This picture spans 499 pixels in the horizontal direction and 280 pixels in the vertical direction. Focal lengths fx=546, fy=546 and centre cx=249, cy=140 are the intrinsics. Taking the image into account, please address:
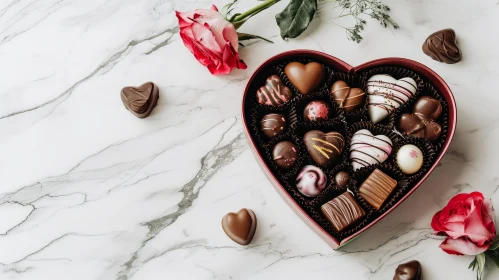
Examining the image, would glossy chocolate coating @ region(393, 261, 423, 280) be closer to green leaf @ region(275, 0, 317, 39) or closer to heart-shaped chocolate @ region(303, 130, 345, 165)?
heart-shaped chocolate @ region(303, 130, 345, 165)

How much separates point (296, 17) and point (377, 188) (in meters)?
0.58

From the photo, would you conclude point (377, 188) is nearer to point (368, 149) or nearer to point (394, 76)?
point (368, 149)

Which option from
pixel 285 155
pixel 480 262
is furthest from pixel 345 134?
pixel 480 262

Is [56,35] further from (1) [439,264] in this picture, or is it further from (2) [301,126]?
(1) [439,264]

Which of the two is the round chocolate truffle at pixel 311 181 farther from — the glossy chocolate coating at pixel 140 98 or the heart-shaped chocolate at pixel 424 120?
the glossy chocolate coating at pixel 140 98

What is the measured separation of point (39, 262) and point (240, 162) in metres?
0.65

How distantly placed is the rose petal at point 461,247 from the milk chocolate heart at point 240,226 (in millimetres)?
530

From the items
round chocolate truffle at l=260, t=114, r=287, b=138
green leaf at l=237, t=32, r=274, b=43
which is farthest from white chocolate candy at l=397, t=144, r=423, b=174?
green leaf at l=237, t=32, r=274, b=43

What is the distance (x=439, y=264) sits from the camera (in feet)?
5.04

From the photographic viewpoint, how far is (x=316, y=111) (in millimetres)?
1519

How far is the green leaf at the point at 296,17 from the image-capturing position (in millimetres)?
1660

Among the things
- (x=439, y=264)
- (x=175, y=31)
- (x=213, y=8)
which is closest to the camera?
(x=439, y=264)

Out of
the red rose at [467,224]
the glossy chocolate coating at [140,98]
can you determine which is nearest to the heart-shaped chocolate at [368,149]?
the red rose at [467,224]

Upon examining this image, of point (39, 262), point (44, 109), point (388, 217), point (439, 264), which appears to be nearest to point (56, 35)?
point (44, 109)
